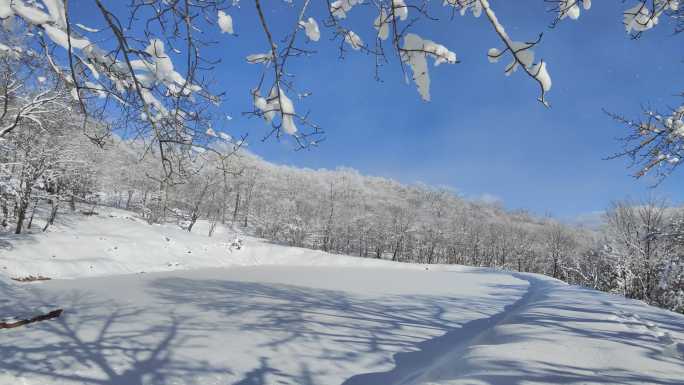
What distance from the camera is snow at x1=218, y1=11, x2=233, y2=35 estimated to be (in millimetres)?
1402

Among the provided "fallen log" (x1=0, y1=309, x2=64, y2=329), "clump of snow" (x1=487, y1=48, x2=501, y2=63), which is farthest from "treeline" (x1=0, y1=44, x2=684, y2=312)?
"fallen log" (x1=0, y1=309, x2=64, y2=329)

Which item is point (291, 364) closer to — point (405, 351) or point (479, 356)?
point (405, 351)

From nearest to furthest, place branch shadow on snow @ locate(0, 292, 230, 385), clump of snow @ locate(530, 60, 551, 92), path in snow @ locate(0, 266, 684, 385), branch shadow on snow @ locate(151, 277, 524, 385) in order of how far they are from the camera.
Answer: clump of snow @ locate(530, 60, 551, 92) < path in snow @ locate(0, 266, 684, 385) < branch shadow on snow @ locate(0, 292, 230, 385) < branch shadow on snow @ locate(151, 277, 524, 385)

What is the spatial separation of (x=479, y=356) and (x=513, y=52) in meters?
2.43

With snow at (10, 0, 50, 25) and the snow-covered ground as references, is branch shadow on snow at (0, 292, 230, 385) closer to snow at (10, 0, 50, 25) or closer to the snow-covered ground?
the snow-covered ground

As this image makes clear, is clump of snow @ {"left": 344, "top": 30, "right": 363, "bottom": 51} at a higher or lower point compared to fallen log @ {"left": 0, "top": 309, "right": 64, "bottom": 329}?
higher

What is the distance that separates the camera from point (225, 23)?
1414 mm

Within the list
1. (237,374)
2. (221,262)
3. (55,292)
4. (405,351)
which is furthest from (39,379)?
(221,262)

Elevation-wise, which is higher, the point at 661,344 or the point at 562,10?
the point at 562,10

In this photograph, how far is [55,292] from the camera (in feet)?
23.4

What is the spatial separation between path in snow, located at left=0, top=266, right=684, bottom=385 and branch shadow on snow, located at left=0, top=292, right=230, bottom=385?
0.04ft

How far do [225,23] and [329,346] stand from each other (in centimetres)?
371

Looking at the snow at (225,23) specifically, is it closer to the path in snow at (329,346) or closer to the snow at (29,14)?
the snow at (29,14)

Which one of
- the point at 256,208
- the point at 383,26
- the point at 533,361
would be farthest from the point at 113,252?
the point at 256,208
